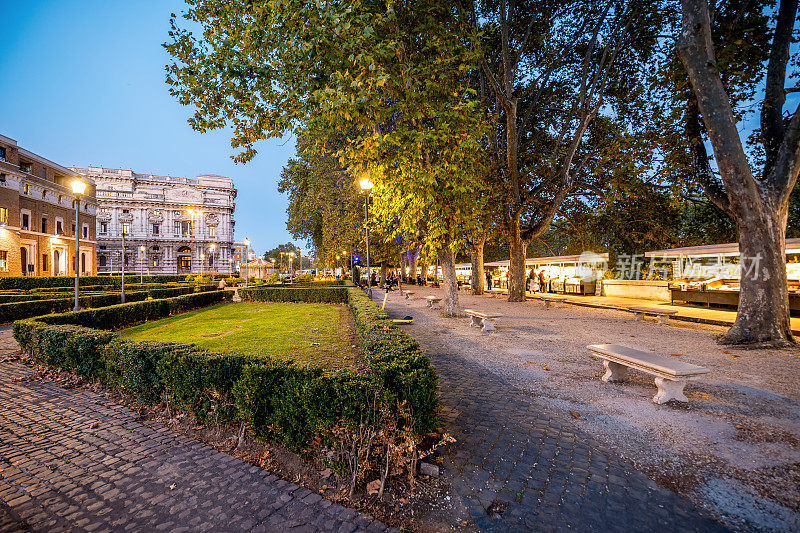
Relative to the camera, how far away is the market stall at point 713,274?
15.2 m

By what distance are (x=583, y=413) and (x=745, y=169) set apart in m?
8.18

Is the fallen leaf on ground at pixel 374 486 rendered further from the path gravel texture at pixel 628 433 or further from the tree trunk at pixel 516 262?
the tree trunk at pixel 516 262

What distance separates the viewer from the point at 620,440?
3.84 metres

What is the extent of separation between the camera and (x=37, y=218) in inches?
1486

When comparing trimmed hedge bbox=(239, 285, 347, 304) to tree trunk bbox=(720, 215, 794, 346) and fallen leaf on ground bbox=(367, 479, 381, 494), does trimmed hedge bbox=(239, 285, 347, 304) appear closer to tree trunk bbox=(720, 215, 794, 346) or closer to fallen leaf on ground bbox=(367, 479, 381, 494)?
tree trunk bbox=(720, 215, 794, 346)

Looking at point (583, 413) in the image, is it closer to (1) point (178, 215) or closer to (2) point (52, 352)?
(2) point (52, 352)

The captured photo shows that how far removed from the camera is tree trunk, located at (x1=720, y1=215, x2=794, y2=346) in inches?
317

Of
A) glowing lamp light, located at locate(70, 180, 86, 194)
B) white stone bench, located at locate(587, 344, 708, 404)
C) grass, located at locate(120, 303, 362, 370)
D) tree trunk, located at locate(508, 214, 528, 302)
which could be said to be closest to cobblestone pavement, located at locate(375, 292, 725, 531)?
white stone bench, located at locate(587, 344, 708, 404)

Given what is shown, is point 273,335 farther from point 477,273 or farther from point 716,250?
point 716,250

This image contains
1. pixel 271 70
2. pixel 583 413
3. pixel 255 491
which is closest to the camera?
pixel 255 491

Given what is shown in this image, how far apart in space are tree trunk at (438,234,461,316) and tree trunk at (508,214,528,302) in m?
6.97

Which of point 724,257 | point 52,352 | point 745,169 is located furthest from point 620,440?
point 724,257

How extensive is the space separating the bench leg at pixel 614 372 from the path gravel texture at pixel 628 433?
0.18 meters

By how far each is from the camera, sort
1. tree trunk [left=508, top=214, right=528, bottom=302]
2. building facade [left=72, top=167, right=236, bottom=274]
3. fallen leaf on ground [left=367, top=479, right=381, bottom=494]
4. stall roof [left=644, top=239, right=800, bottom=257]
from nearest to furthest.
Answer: fallen leaf on ground [left=367, top=479, right=381, bottom=494] → stall roof [left=644, top=239, right=800, bottom=257] → tree trunk [left=508, top=214, right=528, bottom=302] → building facade [left=72, top=167, right=236, bottom=274]
